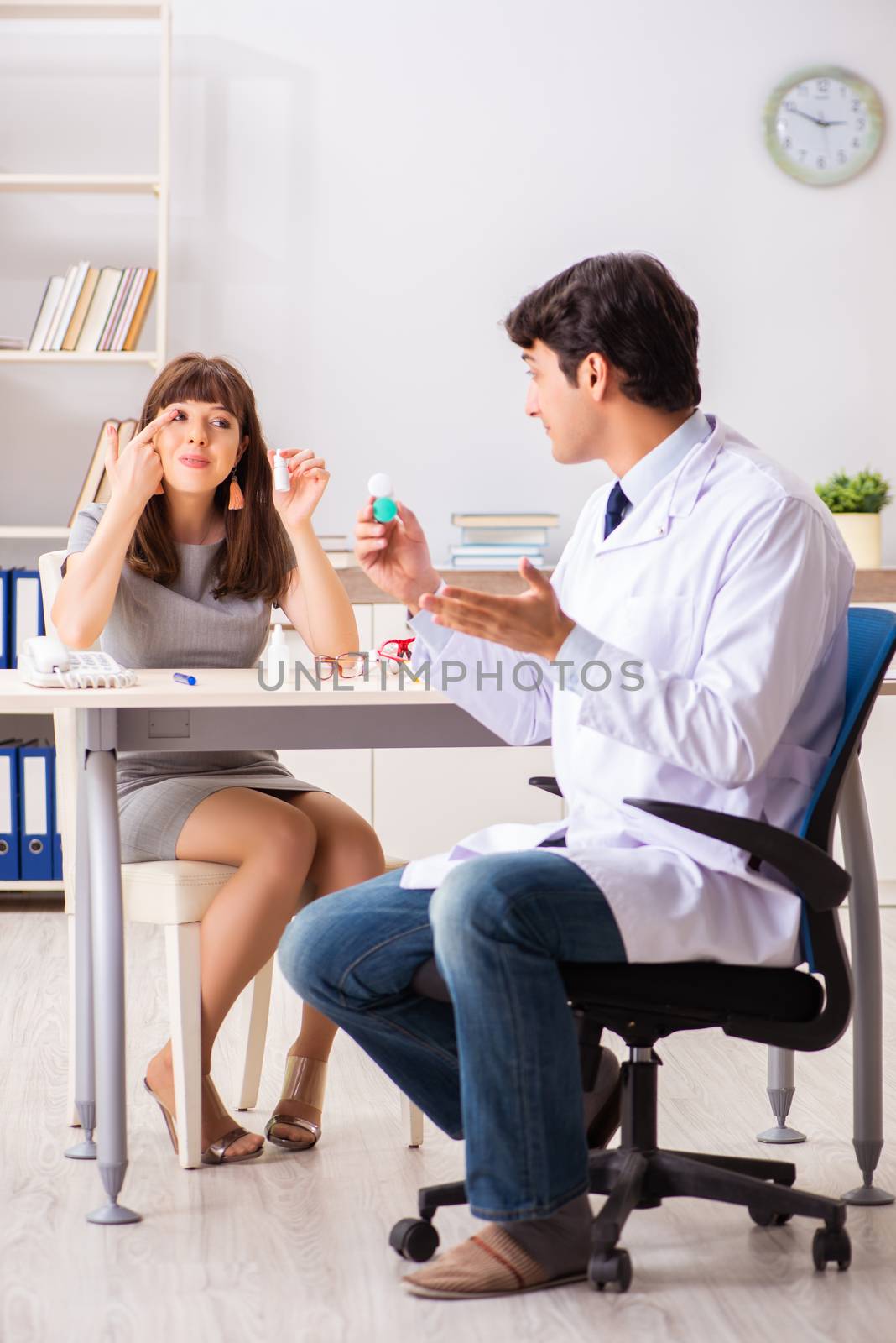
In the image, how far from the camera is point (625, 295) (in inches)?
64.6

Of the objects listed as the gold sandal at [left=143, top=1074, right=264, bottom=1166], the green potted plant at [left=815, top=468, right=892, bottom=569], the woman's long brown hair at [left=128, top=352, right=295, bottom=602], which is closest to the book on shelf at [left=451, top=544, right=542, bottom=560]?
the green potted plant at [left=815, top=468, right=892, bottom=569]

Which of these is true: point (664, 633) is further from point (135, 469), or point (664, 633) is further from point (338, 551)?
point (338, 551)

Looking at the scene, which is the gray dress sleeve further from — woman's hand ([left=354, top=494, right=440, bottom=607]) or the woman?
woman's hand ([left=354, top=494, right=440, bottom=607])

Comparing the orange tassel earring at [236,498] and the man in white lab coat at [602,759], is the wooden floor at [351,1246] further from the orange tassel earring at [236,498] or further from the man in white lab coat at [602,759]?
the orange tassel earring at [236,498]

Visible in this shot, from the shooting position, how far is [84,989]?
2.13 metres

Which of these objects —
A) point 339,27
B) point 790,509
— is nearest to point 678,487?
point 790,509

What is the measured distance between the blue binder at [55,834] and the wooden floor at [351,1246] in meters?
1.30

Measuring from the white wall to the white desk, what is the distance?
2175 mm

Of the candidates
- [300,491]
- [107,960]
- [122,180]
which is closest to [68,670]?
[107,960]

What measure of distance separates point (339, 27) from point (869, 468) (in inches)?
75.4

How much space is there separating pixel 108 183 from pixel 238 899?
95.2 inches

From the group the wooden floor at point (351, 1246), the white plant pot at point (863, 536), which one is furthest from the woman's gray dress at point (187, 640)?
the white plant pot at point (863, 536)

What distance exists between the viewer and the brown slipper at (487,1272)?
1.54 metres

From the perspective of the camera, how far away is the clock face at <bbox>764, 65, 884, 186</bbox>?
4.11 m
